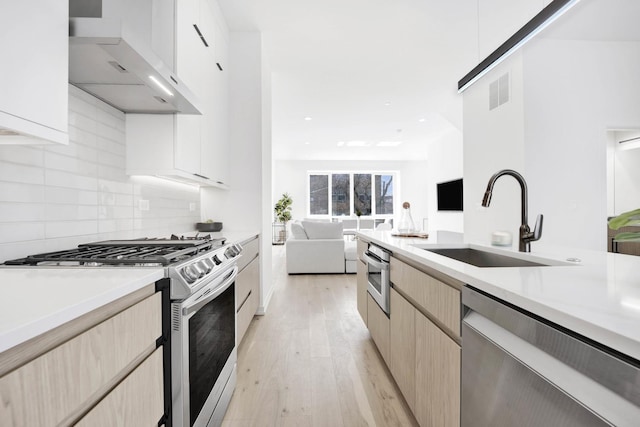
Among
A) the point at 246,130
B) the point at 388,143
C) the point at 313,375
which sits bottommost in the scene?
the point at 313,375

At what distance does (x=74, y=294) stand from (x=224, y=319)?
40.4 inches

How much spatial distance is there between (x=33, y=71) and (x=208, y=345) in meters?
1.16

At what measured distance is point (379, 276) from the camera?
2.04 metres

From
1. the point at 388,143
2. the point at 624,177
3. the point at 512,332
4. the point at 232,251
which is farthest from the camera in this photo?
the point at 388,143

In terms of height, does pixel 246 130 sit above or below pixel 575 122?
below

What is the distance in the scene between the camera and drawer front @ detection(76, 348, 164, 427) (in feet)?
2.33

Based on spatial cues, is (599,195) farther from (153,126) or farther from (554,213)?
(153,126)

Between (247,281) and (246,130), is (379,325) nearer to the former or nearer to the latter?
(247,281)

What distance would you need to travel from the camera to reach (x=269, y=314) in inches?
124

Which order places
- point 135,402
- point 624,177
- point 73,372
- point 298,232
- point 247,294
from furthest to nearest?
point 298,232 → point 624,177 → point 247,294 → point 135,402 → point 73,372

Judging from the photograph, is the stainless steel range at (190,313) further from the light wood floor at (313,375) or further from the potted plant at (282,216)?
the potted plant at (282,216)

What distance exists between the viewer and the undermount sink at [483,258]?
1368mm

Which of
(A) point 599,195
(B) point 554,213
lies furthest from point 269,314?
(A) point 599,195

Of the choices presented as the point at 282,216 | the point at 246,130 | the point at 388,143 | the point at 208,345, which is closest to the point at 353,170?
the point at 388,143
